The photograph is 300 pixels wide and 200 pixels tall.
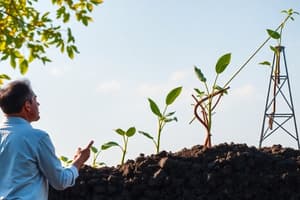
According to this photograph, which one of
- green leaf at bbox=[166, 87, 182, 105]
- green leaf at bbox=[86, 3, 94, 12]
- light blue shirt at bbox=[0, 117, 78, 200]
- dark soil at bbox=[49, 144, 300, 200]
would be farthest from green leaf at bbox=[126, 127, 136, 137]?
light blue shirt at bbox=[0, 117, 78, 200]

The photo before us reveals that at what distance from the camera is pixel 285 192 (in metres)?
4.07

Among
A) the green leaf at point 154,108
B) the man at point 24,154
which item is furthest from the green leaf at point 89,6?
the man at point 24,154

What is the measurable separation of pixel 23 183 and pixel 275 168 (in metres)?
2.02

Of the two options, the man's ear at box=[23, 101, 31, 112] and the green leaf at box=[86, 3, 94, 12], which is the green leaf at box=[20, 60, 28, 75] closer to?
the green leaf at box=[86, 3, 94, 12]

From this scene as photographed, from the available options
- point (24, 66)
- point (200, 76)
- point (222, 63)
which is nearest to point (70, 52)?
point (24, 66)

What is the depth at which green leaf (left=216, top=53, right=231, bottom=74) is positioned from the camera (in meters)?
4.87

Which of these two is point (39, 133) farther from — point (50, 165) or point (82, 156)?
point (82, 156)

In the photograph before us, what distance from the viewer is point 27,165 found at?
2771mm

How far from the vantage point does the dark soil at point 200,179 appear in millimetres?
4035

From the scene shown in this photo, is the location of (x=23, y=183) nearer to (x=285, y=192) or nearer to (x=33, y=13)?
(x=285, y=192)

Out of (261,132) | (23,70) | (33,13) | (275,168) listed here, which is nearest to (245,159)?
(275,168)

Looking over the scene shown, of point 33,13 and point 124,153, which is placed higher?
point 33,13

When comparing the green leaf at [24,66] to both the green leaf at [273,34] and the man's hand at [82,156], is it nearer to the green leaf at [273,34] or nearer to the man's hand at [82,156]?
the green leaf at [273,34]

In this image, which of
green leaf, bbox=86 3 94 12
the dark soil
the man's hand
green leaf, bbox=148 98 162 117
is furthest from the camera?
green leaf, bbox=86 3 94 12
